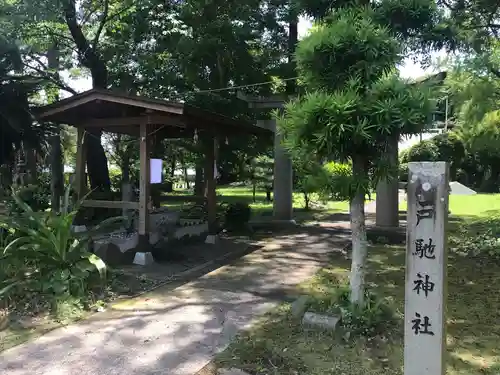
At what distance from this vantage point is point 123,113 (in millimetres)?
8547

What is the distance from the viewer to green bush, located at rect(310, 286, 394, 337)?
4746mm

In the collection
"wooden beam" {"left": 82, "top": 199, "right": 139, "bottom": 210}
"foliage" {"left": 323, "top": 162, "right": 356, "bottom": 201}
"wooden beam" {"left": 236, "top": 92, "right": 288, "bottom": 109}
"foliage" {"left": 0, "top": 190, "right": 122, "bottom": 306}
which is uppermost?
"wooden beam" {"left": 236, "top": 92, "right": 288, "bottom": 109}

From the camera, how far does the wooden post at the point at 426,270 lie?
11.6 feet

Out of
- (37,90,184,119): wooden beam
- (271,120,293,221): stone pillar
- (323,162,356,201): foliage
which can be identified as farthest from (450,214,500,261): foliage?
(37,90,184,119): wooden beam

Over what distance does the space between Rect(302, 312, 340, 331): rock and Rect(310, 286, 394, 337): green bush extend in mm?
117

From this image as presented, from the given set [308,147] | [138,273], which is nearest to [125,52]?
[138,273]

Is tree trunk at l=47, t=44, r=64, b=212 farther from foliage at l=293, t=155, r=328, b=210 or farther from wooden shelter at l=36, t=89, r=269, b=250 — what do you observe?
foliage at l=293, t=155, r=328, b=210

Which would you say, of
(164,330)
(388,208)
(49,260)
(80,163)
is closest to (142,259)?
(49,260)

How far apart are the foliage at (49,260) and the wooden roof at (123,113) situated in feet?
7.33

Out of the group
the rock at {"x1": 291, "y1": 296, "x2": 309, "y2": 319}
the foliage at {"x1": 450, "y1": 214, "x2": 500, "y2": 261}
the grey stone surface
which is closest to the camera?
the rock at {"x1": 291, "y1": 296, "x2": 309, "y2": 319}

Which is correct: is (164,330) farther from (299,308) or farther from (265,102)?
(265,102)

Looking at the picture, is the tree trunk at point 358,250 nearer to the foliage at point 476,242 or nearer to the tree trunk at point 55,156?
the foliage at point 476,242

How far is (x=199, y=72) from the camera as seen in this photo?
12.7m

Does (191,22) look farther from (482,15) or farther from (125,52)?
(482,15)
